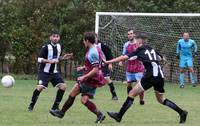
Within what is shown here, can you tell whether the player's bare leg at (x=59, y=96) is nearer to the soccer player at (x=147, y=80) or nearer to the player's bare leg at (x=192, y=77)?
the soccer player at (x=147, y=80)

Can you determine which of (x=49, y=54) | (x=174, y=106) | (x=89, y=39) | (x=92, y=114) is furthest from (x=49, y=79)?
(x=174, y=106)

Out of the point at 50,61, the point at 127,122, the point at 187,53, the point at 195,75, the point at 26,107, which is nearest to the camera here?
the point at 127,122

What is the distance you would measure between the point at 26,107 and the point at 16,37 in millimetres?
14200

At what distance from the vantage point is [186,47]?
22.1 m

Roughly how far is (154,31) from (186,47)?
7.09 feet

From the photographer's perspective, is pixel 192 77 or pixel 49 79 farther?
pixel 192 77

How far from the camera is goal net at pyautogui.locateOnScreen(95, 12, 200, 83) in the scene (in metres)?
23.5

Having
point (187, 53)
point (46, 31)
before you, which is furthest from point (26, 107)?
point (46, 31)

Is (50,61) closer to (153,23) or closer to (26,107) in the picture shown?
(26,107)

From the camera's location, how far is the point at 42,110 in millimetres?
13516

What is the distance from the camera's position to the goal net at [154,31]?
23.5 meters

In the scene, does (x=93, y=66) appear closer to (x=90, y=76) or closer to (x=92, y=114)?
(x=90, y=76)

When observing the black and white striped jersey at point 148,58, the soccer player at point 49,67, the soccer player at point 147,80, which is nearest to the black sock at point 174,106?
the soccer player at point 147,80

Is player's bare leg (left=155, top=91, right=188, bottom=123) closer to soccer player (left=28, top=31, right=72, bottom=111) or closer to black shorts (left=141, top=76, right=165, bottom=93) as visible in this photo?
black shorts (left=141, top=76, right=165, bottom=93)
